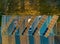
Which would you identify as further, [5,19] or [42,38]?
[5,19]

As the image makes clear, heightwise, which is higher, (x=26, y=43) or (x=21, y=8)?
(x=21, y=8)

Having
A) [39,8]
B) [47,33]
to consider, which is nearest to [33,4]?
[39,8]

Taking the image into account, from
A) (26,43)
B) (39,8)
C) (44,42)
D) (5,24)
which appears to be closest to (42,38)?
(44,42)

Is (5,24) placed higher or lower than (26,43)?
higher

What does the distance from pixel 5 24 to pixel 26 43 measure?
384mm

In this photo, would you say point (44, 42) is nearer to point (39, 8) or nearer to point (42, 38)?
point (42, 38)

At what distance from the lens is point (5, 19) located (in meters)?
2.36

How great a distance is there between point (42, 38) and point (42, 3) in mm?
425

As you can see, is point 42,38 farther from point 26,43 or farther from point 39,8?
point 39,8

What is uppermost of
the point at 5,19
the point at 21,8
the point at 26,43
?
Result: the point at 21,8

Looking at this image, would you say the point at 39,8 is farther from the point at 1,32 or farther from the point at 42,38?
the point at 1,32

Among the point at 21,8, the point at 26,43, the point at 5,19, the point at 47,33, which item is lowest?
the point at 26,43

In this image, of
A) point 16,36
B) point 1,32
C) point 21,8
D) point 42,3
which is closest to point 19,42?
point 16,36

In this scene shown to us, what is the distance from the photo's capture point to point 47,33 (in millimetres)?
2188
